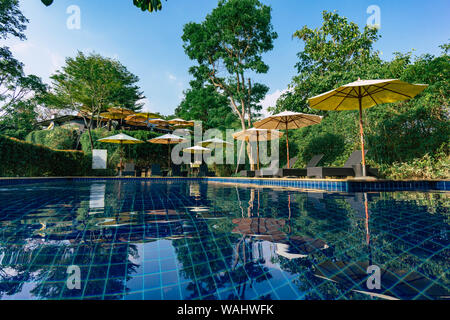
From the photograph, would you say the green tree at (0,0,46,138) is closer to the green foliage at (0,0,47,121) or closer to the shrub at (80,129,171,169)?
the green foliage at (0,0,47,121)

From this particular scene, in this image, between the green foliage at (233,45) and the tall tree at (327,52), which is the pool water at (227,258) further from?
the green foliage at (233,45)

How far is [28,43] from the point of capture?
14445 mm

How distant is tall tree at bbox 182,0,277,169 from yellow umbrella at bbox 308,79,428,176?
7.54m

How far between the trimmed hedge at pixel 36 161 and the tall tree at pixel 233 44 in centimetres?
1019

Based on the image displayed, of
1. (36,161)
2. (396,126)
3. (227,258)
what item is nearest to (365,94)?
(396,126)

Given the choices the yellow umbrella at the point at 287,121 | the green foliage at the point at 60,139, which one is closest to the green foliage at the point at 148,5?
the yellow umbrella at the point at 287,121

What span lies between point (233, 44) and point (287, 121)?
323 inches

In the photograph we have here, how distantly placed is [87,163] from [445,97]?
1803cm

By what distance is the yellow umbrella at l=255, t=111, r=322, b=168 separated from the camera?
864 centimetres

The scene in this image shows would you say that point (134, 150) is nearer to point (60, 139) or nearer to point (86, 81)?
point (86, 81)

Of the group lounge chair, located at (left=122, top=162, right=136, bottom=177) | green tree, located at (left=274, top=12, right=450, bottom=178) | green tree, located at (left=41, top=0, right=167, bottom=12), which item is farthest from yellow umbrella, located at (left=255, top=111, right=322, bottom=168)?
lounge chair, located at (left=122, top=162, right=136, bottom=177)

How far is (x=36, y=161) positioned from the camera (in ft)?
36.7

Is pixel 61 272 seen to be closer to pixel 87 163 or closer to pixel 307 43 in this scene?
pixel 87 163
